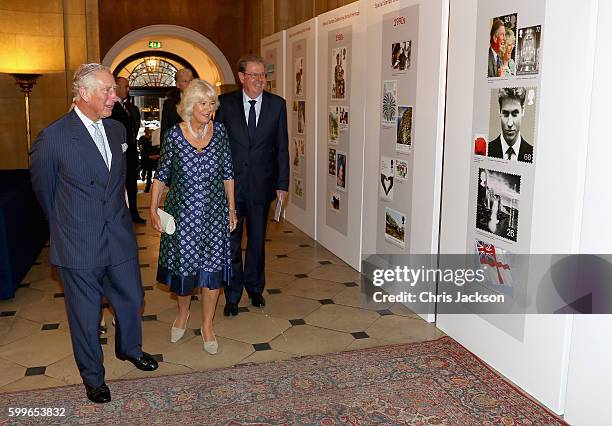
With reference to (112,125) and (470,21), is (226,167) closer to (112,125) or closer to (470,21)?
(112,125)

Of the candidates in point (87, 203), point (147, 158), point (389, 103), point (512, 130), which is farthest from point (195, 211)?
point (147, 158)

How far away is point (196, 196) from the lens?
13.5 feet

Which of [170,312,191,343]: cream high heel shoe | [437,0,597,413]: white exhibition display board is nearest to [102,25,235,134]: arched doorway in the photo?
[170,312,191,343]: cream high heel shoe

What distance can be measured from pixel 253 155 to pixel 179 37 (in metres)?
11.5

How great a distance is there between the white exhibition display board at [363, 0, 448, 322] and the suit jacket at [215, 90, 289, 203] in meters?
1.08

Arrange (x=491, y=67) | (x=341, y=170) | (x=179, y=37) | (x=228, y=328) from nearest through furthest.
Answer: (x=491, y=67), (x=228, y=328), (x=341, y=170), (x=179, y=37)

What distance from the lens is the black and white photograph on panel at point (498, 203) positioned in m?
3.92

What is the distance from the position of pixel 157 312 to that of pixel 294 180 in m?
4.07

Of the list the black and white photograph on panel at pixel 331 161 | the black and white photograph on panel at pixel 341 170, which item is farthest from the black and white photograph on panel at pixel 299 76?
the black and white photograph on panel at pixel 341 170

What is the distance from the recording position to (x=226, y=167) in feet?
14.1

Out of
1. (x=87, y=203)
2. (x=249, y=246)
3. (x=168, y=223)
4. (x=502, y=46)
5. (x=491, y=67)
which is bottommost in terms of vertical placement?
(x=249, y=246)

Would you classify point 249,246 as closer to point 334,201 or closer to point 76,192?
point 76,192

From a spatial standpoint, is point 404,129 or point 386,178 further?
point 386,178

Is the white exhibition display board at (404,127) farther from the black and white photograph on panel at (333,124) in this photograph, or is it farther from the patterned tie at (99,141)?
the patterned tie at (99,141)
